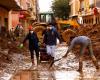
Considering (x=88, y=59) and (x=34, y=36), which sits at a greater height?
(x=34, y=36)

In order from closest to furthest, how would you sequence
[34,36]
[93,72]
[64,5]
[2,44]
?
[93,72]
[34,36]
[2,44]
[64,5]

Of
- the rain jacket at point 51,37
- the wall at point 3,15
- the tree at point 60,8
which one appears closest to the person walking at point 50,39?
the rain jacket at point 51,37

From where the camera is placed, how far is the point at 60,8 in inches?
3994

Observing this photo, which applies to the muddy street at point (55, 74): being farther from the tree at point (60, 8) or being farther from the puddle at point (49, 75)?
the tree at point (60, 8)

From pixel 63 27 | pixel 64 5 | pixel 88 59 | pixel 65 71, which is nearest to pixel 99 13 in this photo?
pixel 63 27

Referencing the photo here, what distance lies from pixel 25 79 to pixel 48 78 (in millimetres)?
811

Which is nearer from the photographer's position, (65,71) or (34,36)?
(65,71)

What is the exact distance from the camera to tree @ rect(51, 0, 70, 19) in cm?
10181

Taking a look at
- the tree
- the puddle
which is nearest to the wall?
the puddle

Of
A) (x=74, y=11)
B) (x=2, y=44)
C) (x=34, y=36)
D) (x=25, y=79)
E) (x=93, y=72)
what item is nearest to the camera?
(x=25, y=79)

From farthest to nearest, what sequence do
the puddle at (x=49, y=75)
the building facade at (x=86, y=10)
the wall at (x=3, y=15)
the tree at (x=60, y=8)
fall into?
the tree at (x=60, y=8), the building facade at (x=86, y=10), the wall at (x=3, y=15), the puddle at (x=49, y=75)

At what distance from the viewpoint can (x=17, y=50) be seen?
28.5 m

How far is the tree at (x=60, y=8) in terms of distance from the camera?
10181cm

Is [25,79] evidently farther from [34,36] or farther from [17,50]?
[17,50]
